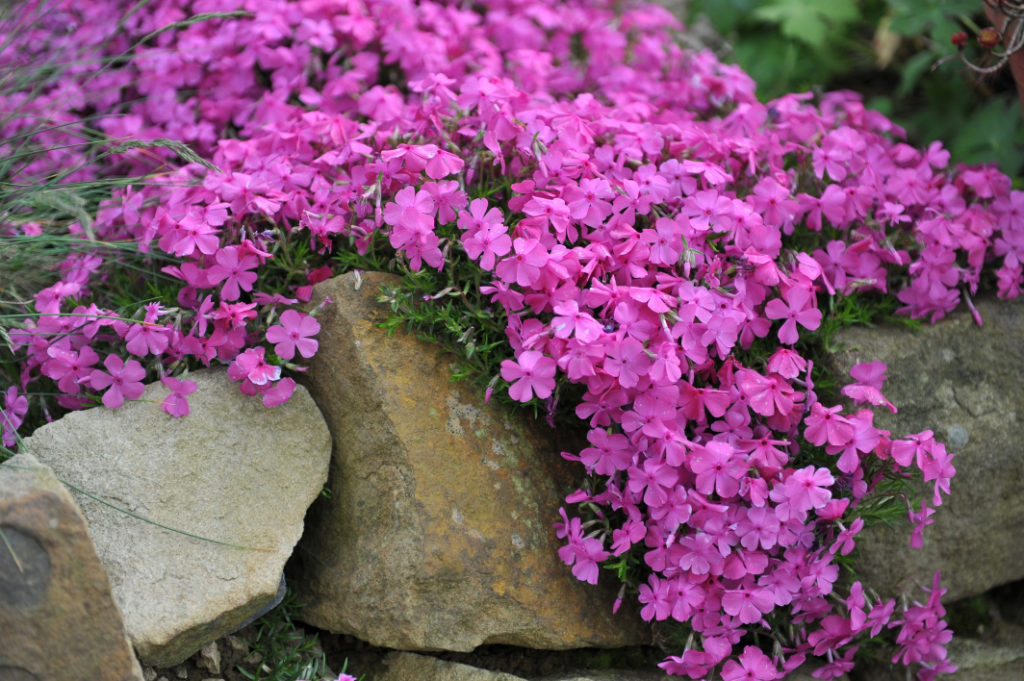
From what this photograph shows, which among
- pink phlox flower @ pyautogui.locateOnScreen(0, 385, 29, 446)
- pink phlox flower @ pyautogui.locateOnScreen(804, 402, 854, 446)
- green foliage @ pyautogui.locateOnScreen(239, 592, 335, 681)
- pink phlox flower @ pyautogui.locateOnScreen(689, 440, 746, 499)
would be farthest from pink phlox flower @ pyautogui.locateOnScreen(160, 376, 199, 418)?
pink phlox flower @ pyautogui.locateOnScreen(804, 402, 854, 446)

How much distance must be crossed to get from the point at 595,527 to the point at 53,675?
118 centimetres

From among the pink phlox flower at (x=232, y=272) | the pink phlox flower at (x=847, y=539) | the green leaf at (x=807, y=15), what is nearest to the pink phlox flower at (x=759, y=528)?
the pink phlox flower at (x=847, y=539)

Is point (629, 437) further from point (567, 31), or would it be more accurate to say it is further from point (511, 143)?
point (567, 31)

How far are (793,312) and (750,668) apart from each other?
0.81m

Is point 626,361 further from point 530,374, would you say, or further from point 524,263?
point 524,263

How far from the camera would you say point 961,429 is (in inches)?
92.7

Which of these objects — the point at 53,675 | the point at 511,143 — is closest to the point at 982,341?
the point at 511,143

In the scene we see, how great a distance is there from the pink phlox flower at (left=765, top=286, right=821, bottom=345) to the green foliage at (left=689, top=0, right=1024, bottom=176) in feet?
4.06

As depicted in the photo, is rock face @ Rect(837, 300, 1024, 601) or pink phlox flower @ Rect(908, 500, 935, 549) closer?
pink phlox flower @ Rect(908, 500, 935, 549)

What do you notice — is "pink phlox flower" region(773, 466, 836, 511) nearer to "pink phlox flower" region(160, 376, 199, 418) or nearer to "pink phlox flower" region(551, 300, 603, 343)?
"pink phlox flower" region(551, 300, 603, 343)

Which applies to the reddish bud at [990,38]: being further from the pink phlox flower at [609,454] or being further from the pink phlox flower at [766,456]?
the pink phlox flower at [609,454]

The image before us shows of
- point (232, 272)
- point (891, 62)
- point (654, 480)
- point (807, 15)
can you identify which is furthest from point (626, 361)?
point (891, 62)

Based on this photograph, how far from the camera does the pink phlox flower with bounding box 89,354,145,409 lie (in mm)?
2121

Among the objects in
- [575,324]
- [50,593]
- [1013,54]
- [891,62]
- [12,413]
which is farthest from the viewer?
[891,62]
